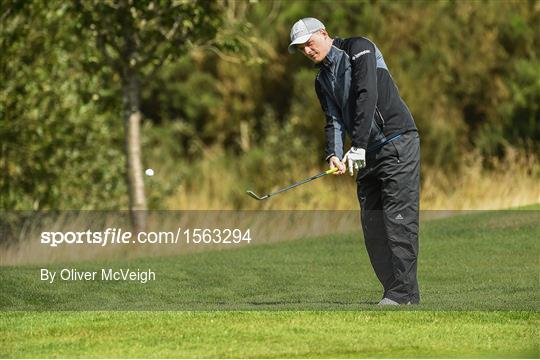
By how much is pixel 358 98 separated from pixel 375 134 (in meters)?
0.31

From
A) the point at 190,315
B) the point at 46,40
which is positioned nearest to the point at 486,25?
the point at 46,40

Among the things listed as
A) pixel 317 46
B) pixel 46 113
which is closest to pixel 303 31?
pixel 317 46

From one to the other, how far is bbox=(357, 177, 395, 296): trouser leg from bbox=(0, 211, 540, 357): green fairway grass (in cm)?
25

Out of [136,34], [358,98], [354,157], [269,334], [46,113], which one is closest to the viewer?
[269,334]

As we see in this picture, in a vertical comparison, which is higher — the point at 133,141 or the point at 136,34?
the point at 136,34

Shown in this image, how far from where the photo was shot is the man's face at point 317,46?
9500 millimetres

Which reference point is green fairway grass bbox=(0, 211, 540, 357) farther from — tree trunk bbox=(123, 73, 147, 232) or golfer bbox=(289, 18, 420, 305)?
tree trunk bbox=(123, 73, 147, 232)

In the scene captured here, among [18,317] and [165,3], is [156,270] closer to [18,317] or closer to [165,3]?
[18,317]

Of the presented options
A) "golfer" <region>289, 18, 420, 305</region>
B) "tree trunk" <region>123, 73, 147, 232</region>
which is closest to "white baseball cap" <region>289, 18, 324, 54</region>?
"golfer" <region>289, 18, 420, 305</region>

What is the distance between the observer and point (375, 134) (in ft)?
31.6

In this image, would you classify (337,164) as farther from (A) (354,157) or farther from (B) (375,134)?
(B) (375,134)

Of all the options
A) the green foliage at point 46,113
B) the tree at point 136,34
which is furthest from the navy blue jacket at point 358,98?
the green foliage at point 46,113

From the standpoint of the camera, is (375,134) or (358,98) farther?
(375,134)

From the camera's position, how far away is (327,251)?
11.1m
